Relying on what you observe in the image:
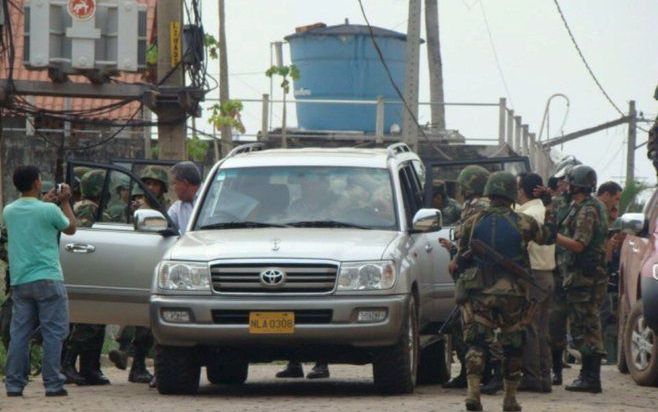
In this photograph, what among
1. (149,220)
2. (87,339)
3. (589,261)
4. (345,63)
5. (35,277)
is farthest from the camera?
(345,63)

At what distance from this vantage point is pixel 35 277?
49.5ft

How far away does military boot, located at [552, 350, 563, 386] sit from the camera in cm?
1733

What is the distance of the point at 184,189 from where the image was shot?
17000mm

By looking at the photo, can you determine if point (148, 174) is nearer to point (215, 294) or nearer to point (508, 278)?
point (215, 294)

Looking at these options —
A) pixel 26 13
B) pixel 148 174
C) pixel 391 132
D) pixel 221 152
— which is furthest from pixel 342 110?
pixel 148 174

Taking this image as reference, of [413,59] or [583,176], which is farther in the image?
[413,59]

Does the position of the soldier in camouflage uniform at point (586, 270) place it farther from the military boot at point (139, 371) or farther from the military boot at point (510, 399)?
the military boot at point (139, 371)

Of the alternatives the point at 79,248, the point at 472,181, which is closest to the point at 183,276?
the point at 79,248

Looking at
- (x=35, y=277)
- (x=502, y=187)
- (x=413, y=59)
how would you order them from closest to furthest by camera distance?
(x=502, y=187) < (x=35, y=277) < (x=413, y=59)

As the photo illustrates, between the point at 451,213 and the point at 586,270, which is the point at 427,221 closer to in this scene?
the point at 586,270

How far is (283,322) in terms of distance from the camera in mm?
14578

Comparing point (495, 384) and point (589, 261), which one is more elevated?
point (589, 261)

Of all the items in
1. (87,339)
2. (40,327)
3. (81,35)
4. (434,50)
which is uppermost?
(434,50)

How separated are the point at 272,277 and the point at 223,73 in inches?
986
